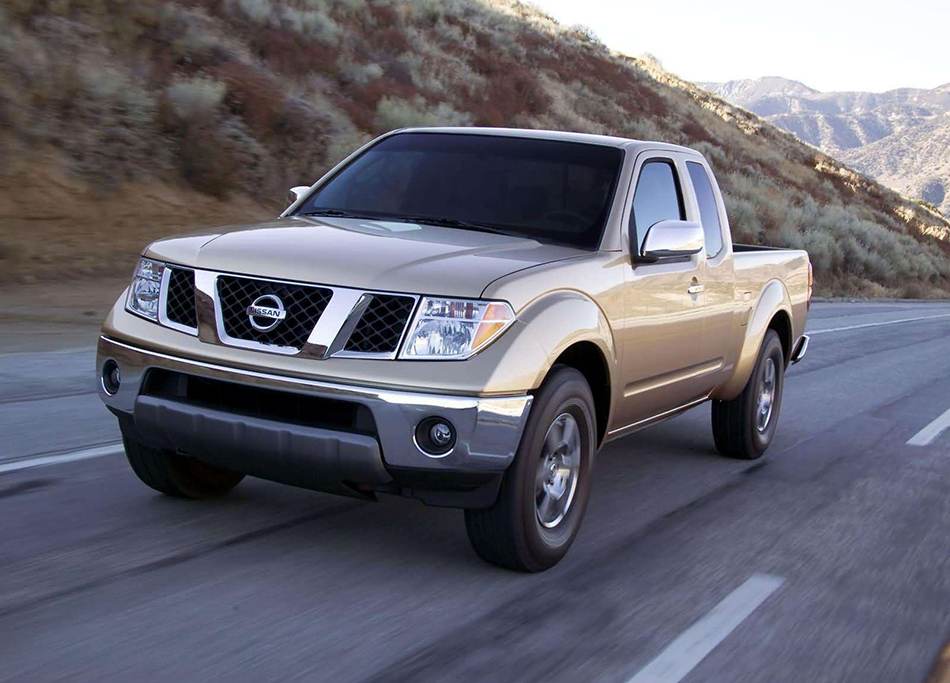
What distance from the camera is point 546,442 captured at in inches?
196

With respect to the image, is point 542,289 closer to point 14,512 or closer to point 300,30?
point 14,512

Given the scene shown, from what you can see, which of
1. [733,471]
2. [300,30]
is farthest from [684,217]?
[300,30]

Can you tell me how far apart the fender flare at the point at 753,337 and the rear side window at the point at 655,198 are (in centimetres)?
112

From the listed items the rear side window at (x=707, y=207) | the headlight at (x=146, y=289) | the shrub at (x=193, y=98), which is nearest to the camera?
the headlight at (x=146, y=289)

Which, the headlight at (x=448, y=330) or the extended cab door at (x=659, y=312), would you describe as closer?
the headlight at (x=448, y=330)

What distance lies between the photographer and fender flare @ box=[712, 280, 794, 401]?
7.39 meters

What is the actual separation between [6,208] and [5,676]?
39.2ft

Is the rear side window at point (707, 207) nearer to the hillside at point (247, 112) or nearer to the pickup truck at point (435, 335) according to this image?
the pickup truck at point (435, 335)

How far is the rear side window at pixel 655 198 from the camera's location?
6062 mm

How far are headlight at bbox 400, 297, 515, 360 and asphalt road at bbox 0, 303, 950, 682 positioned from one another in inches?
37.5

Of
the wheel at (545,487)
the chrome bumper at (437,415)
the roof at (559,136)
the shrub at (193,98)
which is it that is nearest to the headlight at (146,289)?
the chrome bumper at (437,415)

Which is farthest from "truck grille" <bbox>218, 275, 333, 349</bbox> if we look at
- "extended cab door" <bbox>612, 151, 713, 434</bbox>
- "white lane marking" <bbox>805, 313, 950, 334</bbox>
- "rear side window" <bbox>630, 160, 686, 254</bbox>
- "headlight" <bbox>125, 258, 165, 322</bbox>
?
"white lane marking" <bbox>805, 313, 950, 334</bbox>

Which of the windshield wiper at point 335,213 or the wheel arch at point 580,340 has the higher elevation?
the windshield wiper at point 335,213

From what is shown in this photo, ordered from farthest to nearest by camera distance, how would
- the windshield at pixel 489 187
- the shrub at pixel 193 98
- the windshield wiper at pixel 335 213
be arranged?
the shrub at pixel 193 98 → the windshield wiper at pixel 335 213 → the windshield at pixel 489 187
